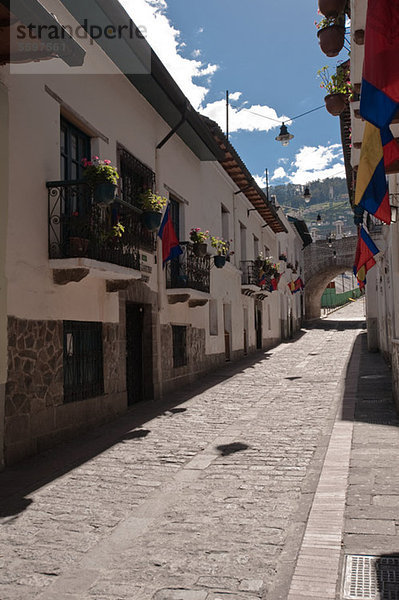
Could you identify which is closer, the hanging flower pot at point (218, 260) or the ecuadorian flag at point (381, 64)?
the ecuadorian flag at point (381, 64)

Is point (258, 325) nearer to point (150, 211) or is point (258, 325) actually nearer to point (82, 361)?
point (150, 211)

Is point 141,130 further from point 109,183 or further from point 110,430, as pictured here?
point 110,430

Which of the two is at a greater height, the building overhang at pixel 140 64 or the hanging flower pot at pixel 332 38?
the building overhang at pixel 140 64

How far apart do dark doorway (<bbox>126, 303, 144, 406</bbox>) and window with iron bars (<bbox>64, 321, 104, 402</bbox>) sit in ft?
5.76

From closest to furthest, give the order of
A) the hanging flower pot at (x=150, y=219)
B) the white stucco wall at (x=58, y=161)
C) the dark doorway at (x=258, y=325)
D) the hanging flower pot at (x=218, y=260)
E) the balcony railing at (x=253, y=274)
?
the white stucco wall at (x=58, y=161)
the hanging flower pot at (x=150, y=219)
the hanging flower pot at (x=218, y=260)
the balcony railing at (x=253, y=274)
the dark doorway at (x=258, y=325)

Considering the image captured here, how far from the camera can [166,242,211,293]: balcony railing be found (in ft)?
38.2

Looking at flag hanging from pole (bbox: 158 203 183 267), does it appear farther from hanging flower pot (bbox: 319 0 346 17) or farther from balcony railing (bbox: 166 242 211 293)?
hanging flower pot (bbox: 319 0 346 17)

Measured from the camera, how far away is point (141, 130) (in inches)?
409

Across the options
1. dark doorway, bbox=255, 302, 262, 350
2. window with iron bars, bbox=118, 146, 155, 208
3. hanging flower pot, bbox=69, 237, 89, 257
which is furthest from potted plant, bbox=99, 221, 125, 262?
dark doorway, bbox=255, 302, 262, 350

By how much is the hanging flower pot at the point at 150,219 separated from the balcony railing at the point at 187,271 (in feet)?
7.90

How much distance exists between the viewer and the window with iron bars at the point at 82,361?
738cm

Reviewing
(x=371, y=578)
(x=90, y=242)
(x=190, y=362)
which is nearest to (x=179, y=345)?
(x=190, y=362)

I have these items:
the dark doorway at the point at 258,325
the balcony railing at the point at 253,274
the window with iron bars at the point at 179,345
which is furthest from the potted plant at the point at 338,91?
the dark doorway at the point at 258,325

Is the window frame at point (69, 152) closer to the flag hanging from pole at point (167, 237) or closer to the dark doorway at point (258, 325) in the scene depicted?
the flag hanging from pole at point (167, 237)
